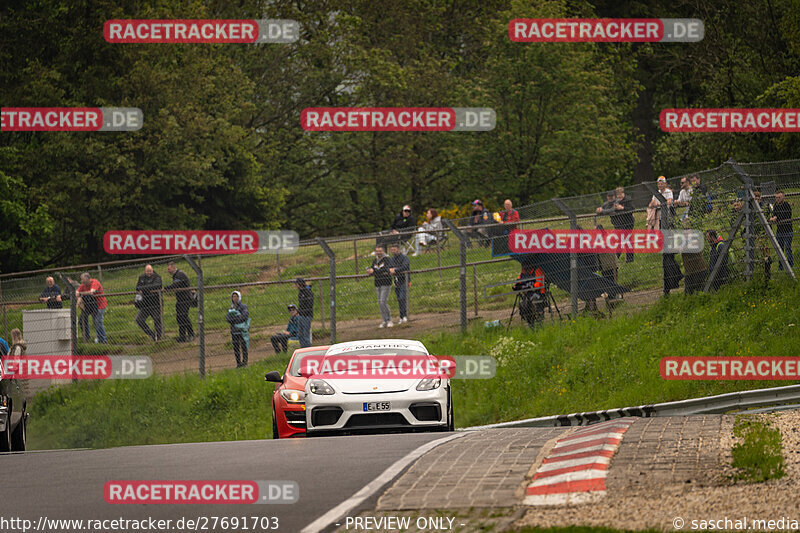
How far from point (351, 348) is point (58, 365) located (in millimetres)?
11200

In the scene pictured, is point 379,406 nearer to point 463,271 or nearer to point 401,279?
point 463,271

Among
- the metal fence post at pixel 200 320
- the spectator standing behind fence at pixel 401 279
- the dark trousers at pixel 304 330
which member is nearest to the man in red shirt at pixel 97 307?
the metal fence post at pixel 200 320

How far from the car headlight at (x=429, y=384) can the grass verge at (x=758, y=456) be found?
15.8ft

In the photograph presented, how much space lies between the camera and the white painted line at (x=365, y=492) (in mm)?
8523

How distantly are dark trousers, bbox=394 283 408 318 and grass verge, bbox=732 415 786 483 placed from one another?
1242 centimetres

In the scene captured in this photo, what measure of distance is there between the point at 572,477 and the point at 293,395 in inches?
277

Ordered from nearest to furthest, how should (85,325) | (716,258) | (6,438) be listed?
(6,438), (716,258), (85,325)

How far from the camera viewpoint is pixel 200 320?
922 inches

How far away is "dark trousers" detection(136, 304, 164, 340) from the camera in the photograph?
24266mm

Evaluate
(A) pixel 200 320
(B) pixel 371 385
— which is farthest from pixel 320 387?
(A) pixel 200 320

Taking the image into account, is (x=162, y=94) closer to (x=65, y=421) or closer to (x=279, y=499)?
(x=65, y=421)

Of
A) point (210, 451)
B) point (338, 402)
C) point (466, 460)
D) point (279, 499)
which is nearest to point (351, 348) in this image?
point (338, 402)

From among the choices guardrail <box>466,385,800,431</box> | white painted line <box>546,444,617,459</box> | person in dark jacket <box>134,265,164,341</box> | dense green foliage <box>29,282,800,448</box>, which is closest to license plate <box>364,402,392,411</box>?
guardrail <box>466,385,800,431</box>

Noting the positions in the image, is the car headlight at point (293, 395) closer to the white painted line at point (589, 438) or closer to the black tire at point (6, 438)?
the black tire at point (6, 438)
